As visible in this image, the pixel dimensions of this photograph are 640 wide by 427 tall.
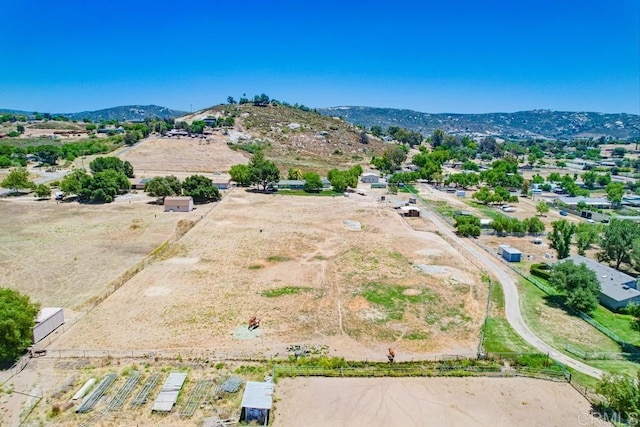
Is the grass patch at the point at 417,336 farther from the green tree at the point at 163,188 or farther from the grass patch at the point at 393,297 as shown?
the green tree at the point at 163,188

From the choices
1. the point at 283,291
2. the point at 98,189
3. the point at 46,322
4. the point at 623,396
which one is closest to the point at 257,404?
the point at 283,291

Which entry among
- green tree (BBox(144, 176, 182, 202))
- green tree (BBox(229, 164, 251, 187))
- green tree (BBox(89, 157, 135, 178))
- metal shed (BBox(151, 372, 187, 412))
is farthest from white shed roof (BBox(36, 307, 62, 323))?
green tree (BBox(89, 157, 135, 178))

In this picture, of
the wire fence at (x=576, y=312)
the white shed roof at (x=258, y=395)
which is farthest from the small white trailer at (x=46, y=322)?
the wire fence at (x=576, y=312)

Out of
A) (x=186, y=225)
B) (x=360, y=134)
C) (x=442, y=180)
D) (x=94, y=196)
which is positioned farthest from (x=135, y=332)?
(x=360, y=134)

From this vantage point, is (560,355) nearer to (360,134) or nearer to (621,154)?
(360,134)

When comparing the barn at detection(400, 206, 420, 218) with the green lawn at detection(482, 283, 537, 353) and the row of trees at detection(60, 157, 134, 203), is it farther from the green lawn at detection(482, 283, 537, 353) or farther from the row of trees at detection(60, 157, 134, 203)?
the row of trees at detection(60, 157, 134, 203)
